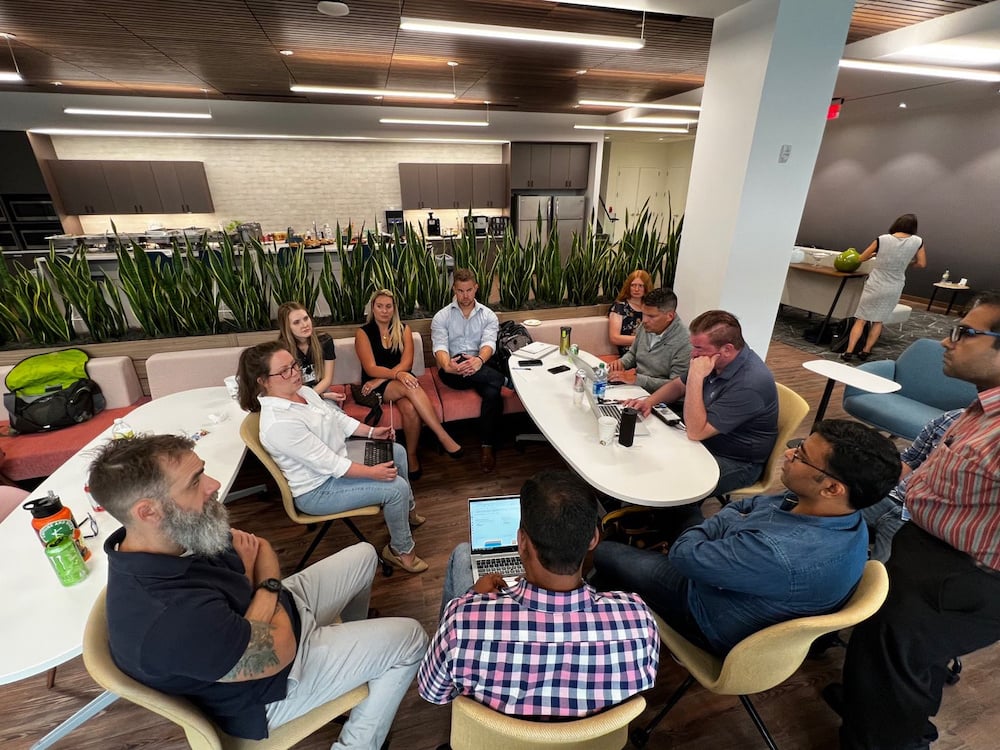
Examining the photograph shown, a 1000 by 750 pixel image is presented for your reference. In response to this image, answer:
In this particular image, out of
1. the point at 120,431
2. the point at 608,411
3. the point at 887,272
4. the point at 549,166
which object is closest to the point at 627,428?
the point at 608,411

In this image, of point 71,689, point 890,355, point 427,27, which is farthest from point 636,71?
point 71,689

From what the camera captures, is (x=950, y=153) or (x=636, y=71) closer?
(x=636, y=71)

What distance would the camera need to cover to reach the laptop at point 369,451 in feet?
6.97

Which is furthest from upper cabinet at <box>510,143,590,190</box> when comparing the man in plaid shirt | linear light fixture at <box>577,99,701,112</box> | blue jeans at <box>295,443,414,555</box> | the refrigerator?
the man in plaid shirt

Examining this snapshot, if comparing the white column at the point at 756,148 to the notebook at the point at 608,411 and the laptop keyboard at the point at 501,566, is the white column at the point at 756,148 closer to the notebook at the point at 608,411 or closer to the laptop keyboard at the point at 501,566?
the notebook at the point at 608,411

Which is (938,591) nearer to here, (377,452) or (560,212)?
(377,452)

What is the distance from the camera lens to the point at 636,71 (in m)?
5.41

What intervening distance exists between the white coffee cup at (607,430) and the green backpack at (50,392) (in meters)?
3.09

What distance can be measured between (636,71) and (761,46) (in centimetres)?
285

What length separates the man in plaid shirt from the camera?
3.00 ft

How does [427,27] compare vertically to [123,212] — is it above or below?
above

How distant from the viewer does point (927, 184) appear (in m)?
6.93

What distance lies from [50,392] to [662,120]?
9.24 meters

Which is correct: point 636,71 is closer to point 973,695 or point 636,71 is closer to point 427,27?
point 427,27
